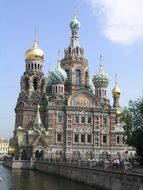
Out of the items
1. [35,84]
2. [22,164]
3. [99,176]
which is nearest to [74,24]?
[35,84]

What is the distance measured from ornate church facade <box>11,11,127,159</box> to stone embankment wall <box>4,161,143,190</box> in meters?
13.3

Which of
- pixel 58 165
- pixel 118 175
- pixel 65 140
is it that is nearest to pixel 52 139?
pixel 65 140

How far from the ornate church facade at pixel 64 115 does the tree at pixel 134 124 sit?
67.3ft

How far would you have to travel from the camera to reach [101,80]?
7538cm

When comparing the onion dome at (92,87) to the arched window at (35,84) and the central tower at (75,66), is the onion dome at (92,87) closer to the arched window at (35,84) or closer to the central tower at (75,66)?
the central tower at (75,66)

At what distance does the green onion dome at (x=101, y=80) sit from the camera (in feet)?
247

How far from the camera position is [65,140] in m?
69.1

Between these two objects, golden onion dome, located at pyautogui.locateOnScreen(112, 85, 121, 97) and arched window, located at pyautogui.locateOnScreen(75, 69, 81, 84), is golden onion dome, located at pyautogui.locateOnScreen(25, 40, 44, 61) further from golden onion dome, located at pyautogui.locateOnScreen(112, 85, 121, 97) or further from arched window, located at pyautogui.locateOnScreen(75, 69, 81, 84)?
golden onion dome, located at pyautogui.locateOnScreen(112, 85, 121, 97)

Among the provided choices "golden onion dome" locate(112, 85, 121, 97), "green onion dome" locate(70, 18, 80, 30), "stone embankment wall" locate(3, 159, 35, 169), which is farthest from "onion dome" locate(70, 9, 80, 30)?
"stone embankment wall" locate(3, 159, 35, 169)

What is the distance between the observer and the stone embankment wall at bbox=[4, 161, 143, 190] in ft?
94.5

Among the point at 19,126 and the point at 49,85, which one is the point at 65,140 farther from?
the point at 49,85

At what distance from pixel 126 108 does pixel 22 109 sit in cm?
2735

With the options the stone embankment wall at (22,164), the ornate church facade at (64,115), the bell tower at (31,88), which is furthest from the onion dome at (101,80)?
the stone embankment wall at (22,164)

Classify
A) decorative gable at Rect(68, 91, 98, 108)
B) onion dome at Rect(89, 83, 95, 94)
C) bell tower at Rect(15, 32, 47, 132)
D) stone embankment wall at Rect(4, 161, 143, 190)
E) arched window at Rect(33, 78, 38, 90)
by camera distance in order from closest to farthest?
stone embankment wall at Rect(4, 161, 143, 190), decorative gable at Rect(68, 91, 98, 108), bell tower at Rect(15, 32, 47, 132), arched window at Rect(33, 78, 38, 90), onion dome at Rect(89, 83, 95, 94)
